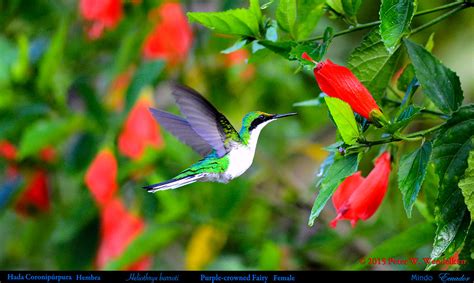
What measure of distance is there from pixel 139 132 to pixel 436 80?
879 mm

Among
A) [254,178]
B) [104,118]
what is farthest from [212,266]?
[104,118]

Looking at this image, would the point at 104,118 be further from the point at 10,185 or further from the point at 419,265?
the point at 419,265

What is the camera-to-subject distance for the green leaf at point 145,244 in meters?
1.41

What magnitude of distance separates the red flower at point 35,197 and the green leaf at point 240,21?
138 cm

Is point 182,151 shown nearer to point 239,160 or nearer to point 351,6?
point 351,6

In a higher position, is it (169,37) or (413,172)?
(413,172)

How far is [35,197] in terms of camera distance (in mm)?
2039

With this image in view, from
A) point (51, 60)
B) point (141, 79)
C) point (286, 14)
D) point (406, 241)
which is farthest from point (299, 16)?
point (51, 60)

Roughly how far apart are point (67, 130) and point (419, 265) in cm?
88

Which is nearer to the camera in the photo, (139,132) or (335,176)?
(335,176)

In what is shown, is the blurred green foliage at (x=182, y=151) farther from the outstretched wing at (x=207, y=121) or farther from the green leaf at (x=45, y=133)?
the outstretched wing at (x=207, y=121)

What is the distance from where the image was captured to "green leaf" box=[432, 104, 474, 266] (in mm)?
702

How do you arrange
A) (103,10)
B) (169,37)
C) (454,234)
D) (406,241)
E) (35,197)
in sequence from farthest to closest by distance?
(35,197) → (169,37) → (103,10) → (406,241) → (454,234)

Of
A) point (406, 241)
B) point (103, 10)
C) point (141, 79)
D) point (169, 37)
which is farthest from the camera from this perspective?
point (169, 37)
